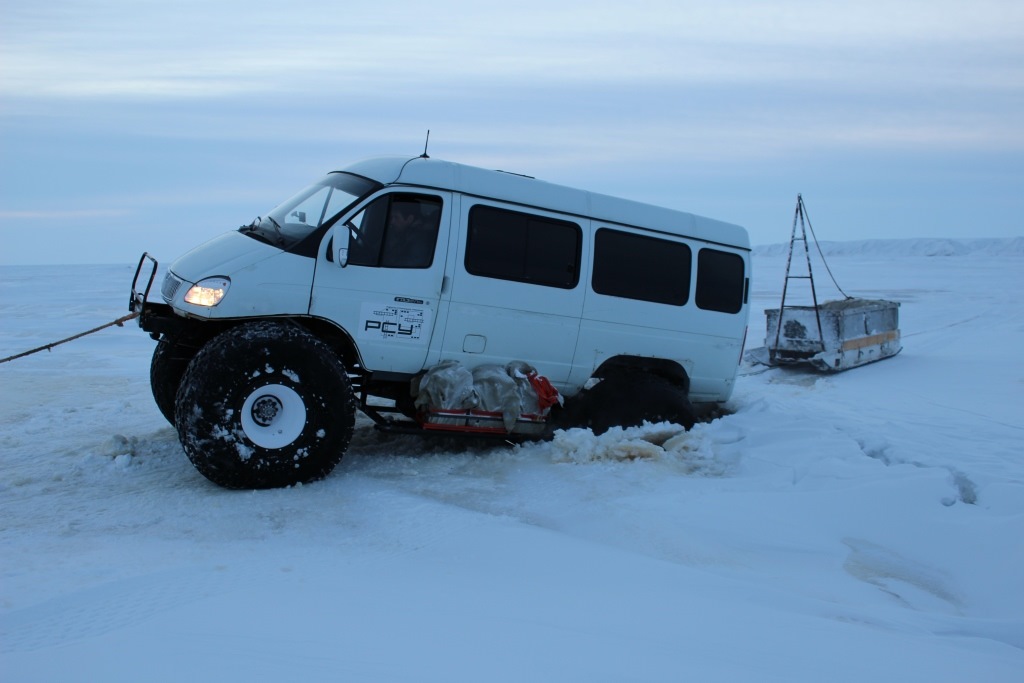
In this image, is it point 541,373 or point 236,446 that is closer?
point 236,446

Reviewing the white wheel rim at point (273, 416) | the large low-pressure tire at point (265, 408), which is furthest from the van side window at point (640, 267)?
the white wheel rim at point (273, 416)

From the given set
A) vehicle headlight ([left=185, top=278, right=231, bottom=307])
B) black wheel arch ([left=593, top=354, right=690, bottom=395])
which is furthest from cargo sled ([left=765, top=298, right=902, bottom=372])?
vehicle headlight ([left=185, top=278, right=231, bottom=307])

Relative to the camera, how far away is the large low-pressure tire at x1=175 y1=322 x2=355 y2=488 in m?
5.77

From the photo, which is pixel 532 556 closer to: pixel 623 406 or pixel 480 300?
pixel 480 300

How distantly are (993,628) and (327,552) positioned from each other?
12.5 ft

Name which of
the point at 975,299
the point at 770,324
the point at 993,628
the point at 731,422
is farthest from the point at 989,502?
the point at 975,299

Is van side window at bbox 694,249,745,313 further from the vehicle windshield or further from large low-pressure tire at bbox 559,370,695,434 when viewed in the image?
the vehicle windshield

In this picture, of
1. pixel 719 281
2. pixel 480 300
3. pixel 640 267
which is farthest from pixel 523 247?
pixel 719 281

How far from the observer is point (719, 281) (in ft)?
27.7

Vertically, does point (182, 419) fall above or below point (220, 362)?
below

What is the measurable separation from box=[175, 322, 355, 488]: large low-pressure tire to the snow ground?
0.20 meters

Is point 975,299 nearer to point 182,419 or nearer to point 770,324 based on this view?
point 770,324

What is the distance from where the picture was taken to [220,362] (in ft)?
19.1

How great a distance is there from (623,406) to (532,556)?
311 cm
